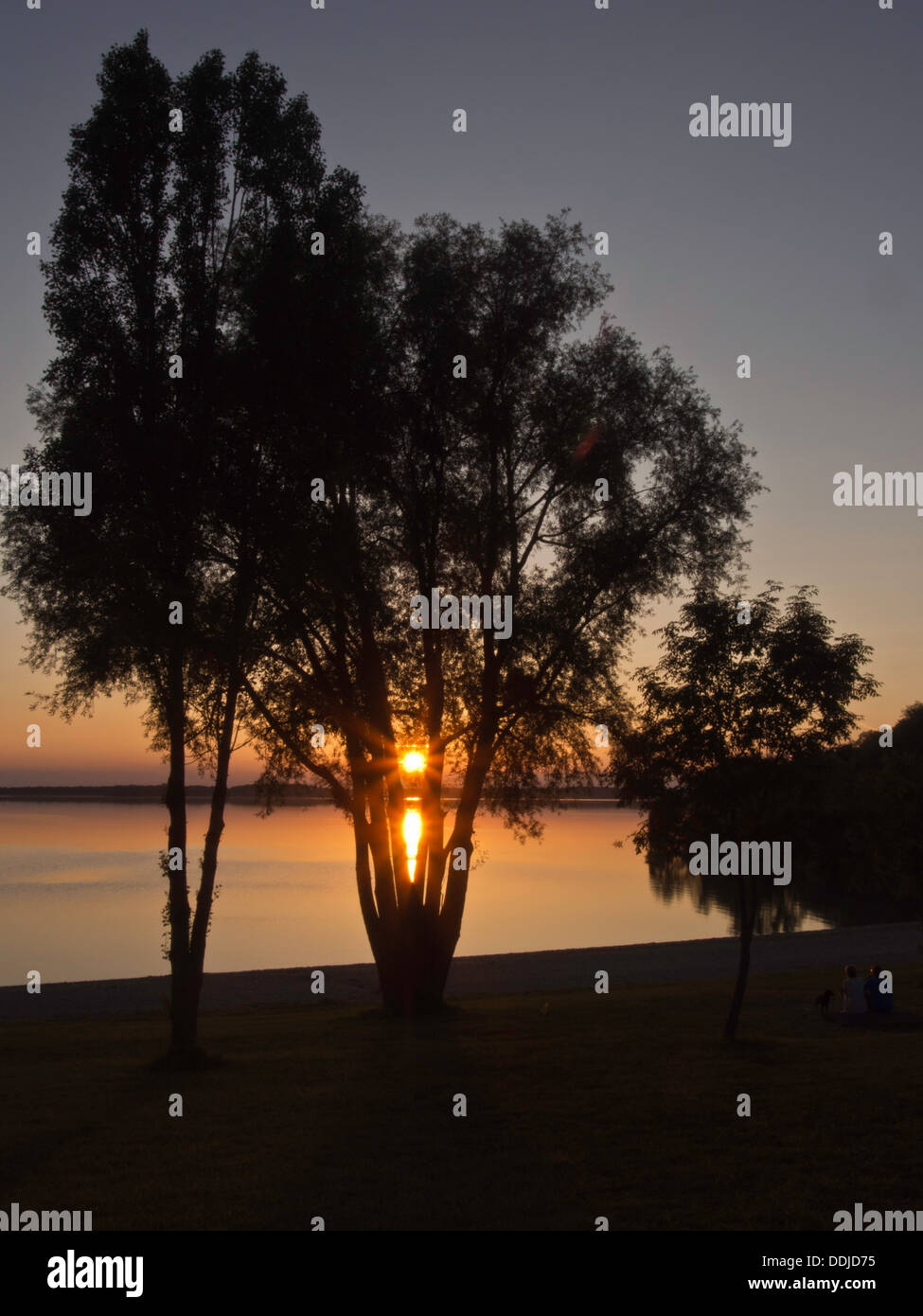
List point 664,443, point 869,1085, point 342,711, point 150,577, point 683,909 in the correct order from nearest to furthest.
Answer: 1. point 869,1085
2. point 150,577
3. point 342,711
4. point 664,443
5. point 683,909

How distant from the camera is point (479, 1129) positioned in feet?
44.4

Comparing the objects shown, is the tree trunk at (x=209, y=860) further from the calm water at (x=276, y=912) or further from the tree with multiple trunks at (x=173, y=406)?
the calm water at (x=276, y=912)

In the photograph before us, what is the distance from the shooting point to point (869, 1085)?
51.3 ft

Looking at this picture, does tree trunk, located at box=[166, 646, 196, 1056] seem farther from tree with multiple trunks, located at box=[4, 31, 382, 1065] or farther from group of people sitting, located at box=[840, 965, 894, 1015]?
group of people sitting, located at box=[840, 965, 894, 1015]

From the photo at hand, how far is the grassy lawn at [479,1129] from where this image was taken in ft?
34.5

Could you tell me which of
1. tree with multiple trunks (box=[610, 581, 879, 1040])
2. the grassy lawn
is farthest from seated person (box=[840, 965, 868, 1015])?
tree with multiple trunks (box=[610, 581, 879, 1040])

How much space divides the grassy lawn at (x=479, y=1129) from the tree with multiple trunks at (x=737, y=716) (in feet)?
11.2

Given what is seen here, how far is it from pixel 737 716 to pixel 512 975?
2173 cm

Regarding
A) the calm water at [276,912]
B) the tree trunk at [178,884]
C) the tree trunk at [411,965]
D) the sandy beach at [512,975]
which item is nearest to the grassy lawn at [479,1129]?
the tree trunk at [178,884]
